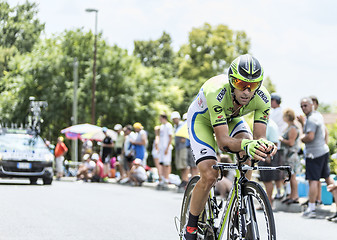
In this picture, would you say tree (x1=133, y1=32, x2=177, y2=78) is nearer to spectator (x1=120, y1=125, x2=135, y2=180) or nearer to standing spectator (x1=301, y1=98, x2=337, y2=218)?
spectator (x1=120, y1=125, x2=135, y2=180)

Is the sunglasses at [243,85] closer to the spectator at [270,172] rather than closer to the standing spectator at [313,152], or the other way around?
the standing spectator at [313,152]

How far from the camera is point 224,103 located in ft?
18.7

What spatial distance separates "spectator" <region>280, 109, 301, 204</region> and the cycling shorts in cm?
588

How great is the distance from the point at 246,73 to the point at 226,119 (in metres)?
0.71

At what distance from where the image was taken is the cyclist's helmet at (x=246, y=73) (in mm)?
5285

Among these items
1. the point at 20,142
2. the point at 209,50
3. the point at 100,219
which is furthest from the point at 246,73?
the point at 209,50

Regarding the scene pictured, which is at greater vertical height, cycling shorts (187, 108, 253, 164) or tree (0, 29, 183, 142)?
tree (0, 29, 183, 142)

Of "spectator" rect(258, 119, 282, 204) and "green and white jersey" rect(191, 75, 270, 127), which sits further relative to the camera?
"spectator" rect(258, 119, 282, 204)

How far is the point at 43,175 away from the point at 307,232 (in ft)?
37.3

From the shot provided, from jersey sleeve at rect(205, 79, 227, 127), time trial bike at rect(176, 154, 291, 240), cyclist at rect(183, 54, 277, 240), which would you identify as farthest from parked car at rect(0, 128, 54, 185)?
jersey sleeve at rect(205, 79, 227, 127)

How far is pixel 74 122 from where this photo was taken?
42.9 metres

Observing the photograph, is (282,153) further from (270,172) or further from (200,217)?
(200,217)

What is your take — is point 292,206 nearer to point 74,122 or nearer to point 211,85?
point 211,85

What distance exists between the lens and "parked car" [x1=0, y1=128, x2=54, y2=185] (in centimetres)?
1875
